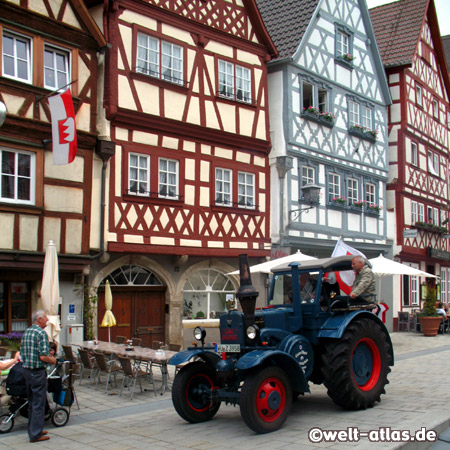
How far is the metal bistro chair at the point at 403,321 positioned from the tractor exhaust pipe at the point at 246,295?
708 inches

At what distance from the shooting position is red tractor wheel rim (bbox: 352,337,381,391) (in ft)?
28.6

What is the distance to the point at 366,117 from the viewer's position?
23734 millimetres

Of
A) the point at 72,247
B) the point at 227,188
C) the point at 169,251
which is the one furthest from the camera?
the point at 227,188

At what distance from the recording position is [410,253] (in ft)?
86.8

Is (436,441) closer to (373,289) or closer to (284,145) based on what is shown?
(373,289)

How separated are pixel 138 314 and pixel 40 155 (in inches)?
188

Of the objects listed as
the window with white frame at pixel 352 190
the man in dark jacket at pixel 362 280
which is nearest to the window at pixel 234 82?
the window with white frame at pixel 352 190

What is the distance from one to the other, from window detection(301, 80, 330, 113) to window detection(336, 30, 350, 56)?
1.88 metres

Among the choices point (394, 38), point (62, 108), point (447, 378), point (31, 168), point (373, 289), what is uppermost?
point (394, 38)

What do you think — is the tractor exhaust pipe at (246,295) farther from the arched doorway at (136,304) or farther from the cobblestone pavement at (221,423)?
the arched doorway at (136,304)

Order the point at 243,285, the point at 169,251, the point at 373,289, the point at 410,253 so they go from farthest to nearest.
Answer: the point at 410,253 → the point at 169,251 → the point at 373,289 → the point at 243,285

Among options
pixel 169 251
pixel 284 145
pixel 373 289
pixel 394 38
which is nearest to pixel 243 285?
pixel 373 289

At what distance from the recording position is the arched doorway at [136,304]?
15.2m

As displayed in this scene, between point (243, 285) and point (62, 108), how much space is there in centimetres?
649
